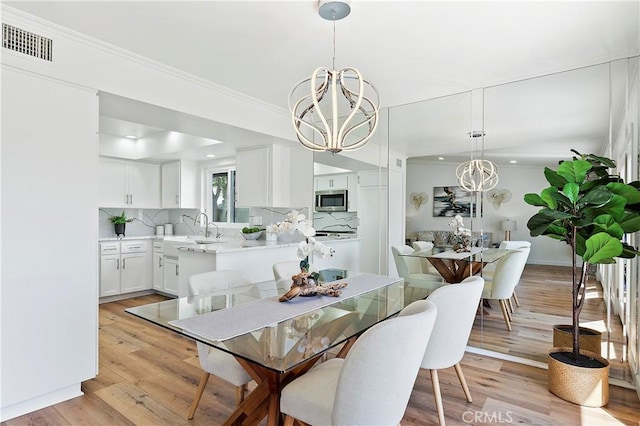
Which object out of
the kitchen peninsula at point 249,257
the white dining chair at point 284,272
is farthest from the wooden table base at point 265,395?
the kitchen peninsula at point 249,257

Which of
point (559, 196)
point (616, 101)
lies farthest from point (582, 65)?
point (559, 196)

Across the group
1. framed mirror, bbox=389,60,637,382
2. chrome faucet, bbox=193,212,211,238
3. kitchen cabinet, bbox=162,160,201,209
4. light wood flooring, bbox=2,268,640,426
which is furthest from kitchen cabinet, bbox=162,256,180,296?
framed mirror, bbox=389,60,637,382

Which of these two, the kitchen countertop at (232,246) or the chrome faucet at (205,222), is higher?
the chrome faucet at (205,222)

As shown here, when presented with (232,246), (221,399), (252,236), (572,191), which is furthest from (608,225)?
(252,236)

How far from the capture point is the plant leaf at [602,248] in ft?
6.77

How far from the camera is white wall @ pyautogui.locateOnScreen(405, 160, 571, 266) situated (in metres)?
2.94

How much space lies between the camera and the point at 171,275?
4887 mm

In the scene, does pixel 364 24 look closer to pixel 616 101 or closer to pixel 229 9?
pixel 229 9

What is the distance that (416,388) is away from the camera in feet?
8.15

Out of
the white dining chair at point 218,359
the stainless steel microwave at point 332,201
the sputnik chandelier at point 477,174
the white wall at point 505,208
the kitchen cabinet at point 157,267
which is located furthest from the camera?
the kitchen cabinet at point 157,267

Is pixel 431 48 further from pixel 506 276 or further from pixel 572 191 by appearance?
pixel 506 276

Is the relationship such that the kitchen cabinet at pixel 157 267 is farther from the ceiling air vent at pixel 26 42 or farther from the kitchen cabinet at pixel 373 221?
the ceiling air vent at pixel 26 42

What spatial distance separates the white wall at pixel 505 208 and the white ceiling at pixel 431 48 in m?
0.18

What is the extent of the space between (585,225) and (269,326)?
2.03m
